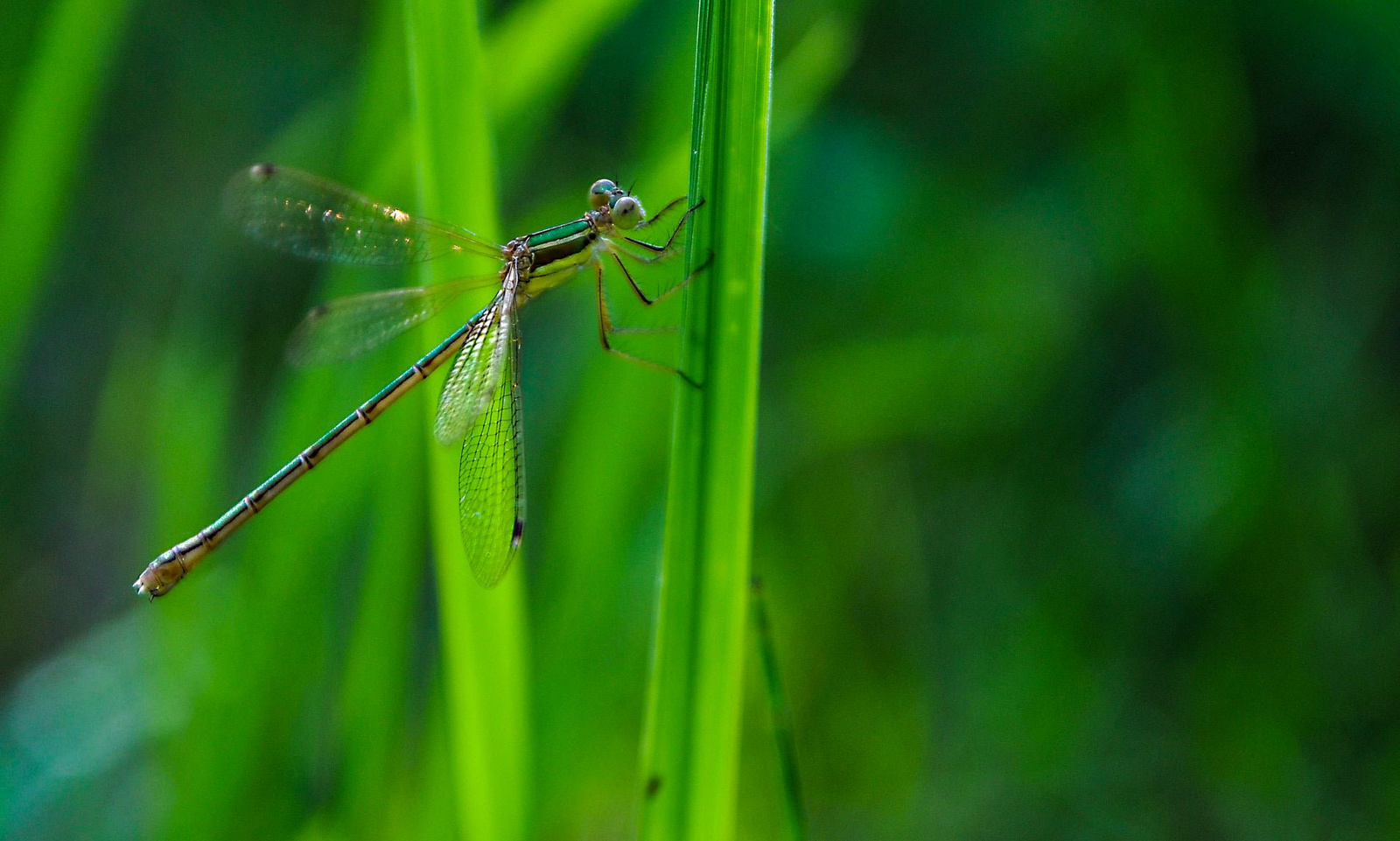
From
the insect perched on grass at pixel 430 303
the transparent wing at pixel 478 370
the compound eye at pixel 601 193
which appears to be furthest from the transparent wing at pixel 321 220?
the compound eye at pixel 601 193

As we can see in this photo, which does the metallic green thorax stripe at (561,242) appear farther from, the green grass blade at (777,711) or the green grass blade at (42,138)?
the green grass blade at (42,138)

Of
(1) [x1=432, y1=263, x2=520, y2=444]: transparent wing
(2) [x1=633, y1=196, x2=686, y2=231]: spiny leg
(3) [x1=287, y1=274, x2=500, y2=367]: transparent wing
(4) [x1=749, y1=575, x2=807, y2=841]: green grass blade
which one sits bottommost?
(4) [x1=749, y1=575, x2=807, y2=841]: green grass blade

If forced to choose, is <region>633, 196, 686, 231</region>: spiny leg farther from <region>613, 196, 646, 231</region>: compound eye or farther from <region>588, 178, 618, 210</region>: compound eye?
<region>588, 178, 618, 210</region>: compound eye

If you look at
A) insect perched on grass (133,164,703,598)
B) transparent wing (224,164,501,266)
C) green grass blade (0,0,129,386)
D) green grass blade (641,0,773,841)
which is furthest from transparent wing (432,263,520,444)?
green grass blade (0,0,129,386)

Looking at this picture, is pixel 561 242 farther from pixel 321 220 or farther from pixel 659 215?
pixel 321 220

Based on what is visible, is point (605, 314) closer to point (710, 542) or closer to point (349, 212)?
point (349, 212)

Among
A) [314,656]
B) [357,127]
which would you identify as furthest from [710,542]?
[357,127]

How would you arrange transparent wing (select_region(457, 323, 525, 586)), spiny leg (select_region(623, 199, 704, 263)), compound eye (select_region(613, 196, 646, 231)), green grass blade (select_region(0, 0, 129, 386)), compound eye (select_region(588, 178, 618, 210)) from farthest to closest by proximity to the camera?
green grass blade (select_region(0, 0, 129, 386)) < compound eye (select_region(588, 178, 618, 210)) < compound eye (select_region(613, 196, 646, 231)) < spiny leg (select_region(623, 199, 704, 263)) < transparent wing (select_region(457, 323, 525, 586))
